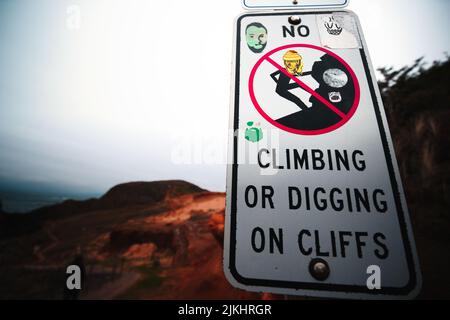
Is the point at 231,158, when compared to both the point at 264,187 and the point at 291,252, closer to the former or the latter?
the point at 264,187

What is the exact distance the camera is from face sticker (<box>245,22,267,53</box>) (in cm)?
100

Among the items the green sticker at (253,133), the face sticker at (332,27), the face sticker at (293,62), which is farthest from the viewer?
the face sticker at (332,27)

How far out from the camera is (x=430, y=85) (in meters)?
16.7

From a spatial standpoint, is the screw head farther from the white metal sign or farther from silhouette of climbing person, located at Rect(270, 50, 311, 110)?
the white metal sign

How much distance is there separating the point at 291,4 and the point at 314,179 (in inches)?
40.0

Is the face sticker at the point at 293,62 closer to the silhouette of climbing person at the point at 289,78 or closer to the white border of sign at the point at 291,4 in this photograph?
the silhouette of climbing person at the point at 289,78

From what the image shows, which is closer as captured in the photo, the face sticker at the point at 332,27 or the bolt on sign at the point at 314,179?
the bolt on sign at the point at 314,179

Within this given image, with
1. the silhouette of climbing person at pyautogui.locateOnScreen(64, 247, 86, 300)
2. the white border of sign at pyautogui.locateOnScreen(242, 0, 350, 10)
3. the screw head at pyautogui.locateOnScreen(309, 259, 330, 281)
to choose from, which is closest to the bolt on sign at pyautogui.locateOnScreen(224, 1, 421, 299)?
the screw head at pyautogui.locateOnScreen(309, 259, 330, 281)

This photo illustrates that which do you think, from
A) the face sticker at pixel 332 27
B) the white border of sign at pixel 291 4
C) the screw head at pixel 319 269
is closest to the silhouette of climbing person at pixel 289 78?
the face sticker at pixel 332 27

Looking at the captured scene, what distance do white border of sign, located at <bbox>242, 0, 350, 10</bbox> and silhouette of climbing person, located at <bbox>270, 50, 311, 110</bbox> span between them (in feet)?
1.17

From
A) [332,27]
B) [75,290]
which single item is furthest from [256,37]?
[75,290]

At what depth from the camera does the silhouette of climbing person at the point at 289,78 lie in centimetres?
87

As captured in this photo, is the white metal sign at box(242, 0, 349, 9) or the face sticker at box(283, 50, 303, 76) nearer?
the face sticker at box(283, 50, 303, 76)
